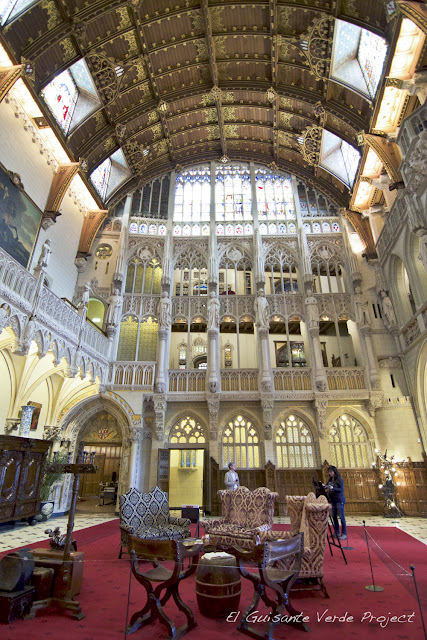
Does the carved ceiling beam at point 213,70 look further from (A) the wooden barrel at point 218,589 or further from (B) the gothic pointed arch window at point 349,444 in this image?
(A) the wooden barrel at point 218,589

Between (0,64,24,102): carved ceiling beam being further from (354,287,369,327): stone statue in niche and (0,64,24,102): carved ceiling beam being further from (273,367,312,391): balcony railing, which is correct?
(354,287,369,327): stone statue in niche

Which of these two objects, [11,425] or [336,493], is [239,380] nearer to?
[336,493]

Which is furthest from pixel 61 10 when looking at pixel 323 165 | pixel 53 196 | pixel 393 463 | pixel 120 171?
pixel 393 463

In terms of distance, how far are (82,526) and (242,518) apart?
19.5 ft

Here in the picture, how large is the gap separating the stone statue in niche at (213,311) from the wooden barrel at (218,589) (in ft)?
41.1

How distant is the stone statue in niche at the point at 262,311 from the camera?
1677 centimetres

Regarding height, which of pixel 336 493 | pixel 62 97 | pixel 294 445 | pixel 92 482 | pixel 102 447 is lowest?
pixel 336 493

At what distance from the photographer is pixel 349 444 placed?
606 inches

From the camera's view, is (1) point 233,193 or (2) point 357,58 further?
(1) point 233,193

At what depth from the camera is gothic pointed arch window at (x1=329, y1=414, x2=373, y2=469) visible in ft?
49.5

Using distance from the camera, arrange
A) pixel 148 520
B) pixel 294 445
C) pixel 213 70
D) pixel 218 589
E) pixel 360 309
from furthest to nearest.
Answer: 1. pixel 360 309
2. pixel 213 70
3. pixel 294 445
4. pixel 148 520
5. pixel 218 589

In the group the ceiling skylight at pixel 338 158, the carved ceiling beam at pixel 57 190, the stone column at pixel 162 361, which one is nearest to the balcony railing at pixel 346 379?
the stone column at pixel 162 361

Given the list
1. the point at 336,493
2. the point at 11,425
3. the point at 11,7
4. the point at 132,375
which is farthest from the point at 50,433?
the point at 11,7

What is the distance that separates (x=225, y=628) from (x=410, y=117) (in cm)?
1400
